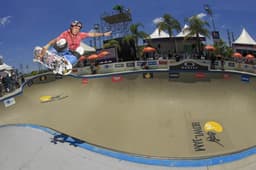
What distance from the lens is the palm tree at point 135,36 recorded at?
91.0 ft

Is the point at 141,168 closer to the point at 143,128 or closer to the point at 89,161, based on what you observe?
the point at 89,161

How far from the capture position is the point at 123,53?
90.0 feet

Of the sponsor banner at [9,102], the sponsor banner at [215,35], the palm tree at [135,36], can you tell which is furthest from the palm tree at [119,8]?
the sponsor banner at [9,102]

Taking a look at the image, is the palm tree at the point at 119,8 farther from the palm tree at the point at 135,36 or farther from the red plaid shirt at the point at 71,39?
the red plaid shirt at the point at 71,39

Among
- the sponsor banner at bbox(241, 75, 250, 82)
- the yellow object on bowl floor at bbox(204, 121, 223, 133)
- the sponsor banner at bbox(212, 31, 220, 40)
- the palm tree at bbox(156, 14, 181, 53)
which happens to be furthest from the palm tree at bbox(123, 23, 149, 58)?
the yellow object on bowl floor at bbox(204, 121, 223, 133)

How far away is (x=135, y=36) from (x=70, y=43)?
22.2m

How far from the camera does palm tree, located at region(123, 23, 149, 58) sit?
27.7 meters

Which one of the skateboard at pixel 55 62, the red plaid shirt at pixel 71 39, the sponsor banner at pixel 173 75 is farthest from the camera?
the sponsor banner at pixel 173 75

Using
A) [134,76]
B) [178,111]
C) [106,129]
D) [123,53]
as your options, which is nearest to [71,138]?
[106,129]

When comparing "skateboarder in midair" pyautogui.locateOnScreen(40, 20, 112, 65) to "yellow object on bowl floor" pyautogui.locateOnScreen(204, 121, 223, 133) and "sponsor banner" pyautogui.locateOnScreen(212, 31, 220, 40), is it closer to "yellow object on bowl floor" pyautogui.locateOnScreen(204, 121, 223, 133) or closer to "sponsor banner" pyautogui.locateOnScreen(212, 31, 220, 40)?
"yellow object on bowl floor" pyautogui.locateOnScreen(204, 121, 223, 133)

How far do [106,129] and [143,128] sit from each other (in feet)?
5.84

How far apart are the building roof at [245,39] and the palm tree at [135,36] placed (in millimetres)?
14743

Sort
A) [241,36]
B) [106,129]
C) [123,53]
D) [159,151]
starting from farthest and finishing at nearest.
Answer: [241,36] → [123,53] → [106,129] → [159,151]

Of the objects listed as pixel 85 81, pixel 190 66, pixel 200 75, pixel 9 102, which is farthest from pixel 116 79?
pixel 9 102
